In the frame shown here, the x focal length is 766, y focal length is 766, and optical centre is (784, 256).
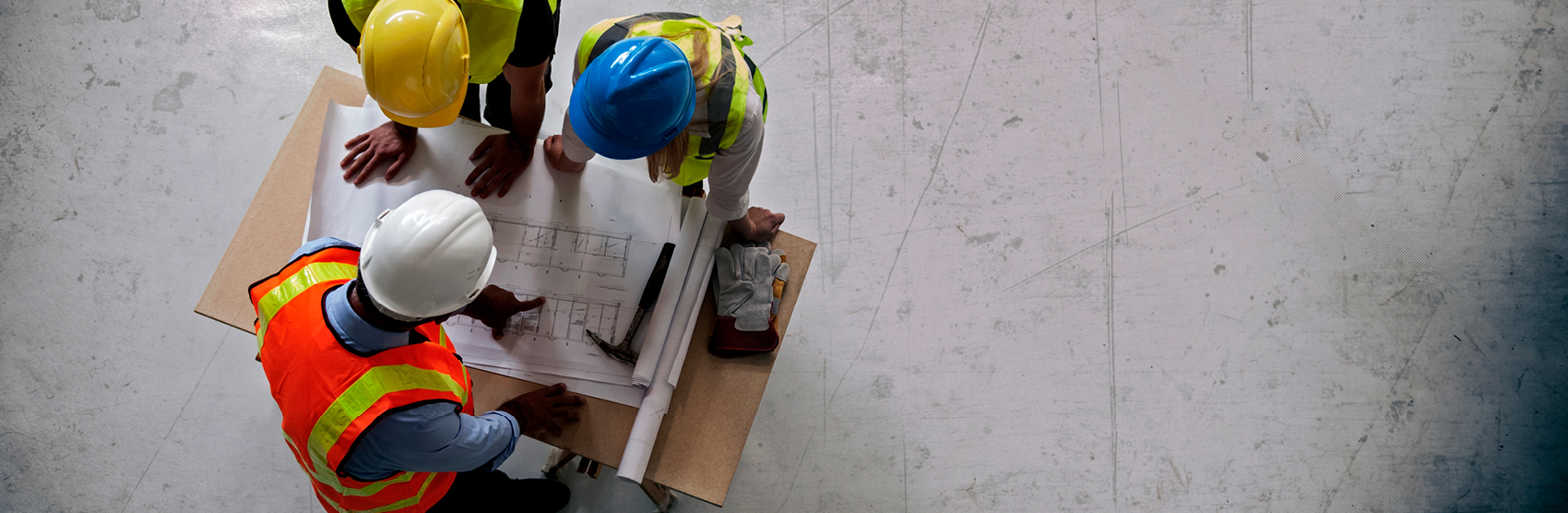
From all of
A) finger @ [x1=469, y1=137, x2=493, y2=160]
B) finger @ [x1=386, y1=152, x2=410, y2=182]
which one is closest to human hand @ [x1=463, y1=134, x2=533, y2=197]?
finger @ [x1=469, y1=137, x2=493, y2=160]

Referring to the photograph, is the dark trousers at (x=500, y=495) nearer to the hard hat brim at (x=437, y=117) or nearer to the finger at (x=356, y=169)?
the finger at (x=356, y=169)

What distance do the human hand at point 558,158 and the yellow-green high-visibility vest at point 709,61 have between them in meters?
0.26

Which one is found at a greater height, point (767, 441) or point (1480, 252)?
point (1480, 252)

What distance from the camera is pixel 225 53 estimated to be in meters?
2.62

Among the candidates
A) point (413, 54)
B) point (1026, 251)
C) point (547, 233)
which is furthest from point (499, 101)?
point (1026, 251)

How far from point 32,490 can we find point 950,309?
2.91m

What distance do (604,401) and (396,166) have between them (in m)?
0.71

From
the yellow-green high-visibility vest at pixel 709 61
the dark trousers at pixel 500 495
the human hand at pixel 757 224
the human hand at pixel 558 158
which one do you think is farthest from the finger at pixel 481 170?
the dark trousers at pixel 500 495

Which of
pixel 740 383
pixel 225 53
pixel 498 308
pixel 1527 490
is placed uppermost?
pixel 225 53

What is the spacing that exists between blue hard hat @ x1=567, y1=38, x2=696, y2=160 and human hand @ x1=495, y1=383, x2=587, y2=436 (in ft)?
1.83

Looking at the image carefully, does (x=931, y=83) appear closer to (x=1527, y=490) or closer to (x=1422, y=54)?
(x=1422, y=54)

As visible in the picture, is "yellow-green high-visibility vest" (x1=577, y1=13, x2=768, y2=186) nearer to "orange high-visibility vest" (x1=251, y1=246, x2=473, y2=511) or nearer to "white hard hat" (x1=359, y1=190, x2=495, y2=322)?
"white hard hat" (x1=359, y1=190, x2=495, y2=322)

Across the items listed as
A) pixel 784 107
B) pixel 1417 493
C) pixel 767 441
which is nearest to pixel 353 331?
pixel 767 441

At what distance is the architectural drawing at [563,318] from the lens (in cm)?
170
